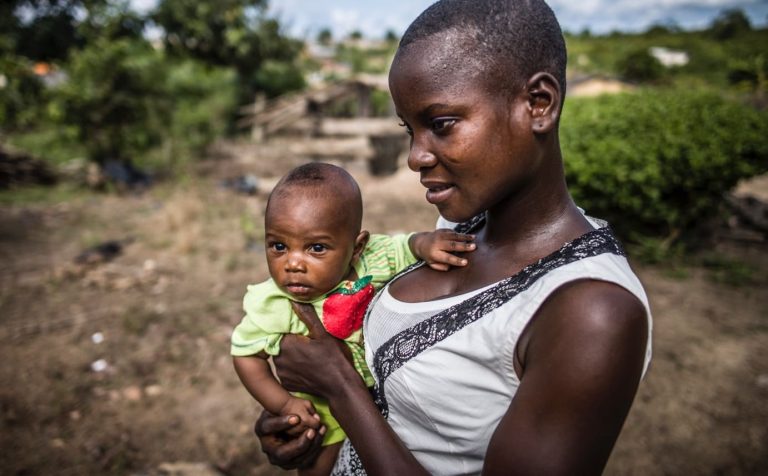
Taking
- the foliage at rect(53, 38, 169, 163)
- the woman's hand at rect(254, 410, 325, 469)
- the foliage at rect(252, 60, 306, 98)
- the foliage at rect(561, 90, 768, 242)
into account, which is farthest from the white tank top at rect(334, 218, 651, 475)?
the foliage at rect(252, 60, 306, 98)

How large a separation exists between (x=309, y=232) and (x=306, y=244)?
6 centimetres

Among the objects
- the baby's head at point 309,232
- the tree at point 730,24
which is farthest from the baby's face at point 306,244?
the tree at point 730,24

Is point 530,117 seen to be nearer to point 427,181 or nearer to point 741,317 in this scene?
point 427,181

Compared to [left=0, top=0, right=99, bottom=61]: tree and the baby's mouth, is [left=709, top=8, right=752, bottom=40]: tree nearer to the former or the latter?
[left=0, top=0, right=99, bottom=61]: tree

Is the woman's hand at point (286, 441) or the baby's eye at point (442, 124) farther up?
the baby's eye at point (442, 124)

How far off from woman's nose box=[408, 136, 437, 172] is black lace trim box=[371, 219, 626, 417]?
1.28 ft

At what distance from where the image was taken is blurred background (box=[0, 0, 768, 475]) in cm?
341

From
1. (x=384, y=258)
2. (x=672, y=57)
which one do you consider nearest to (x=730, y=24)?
(x=672, y=57)

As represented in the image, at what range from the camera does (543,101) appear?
1.25 metres

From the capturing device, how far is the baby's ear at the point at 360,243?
71.6 inches

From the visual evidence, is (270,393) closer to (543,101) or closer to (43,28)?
(543,101)

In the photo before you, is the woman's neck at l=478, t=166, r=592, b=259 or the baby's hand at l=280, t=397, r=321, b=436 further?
the baby's hand at l=280, t=397, r=321, b=436

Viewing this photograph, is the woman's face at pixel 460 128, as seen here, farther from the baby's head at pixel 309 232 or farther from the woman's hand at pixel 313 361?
the woman's hand at pixel 313 361

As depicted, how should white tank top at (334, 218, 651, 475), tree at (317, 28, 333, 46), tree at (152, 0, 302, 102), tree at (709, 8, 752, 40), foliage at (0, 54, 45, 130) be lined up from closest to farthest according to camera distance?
white tank top at (334, 218, 651, 475)
foliage at (0, 54, 45, 130)
tree at (152, 0, 302, 102)
tree at (709, 8, 752, 40)
tree at (317, 28, 333, 46)
